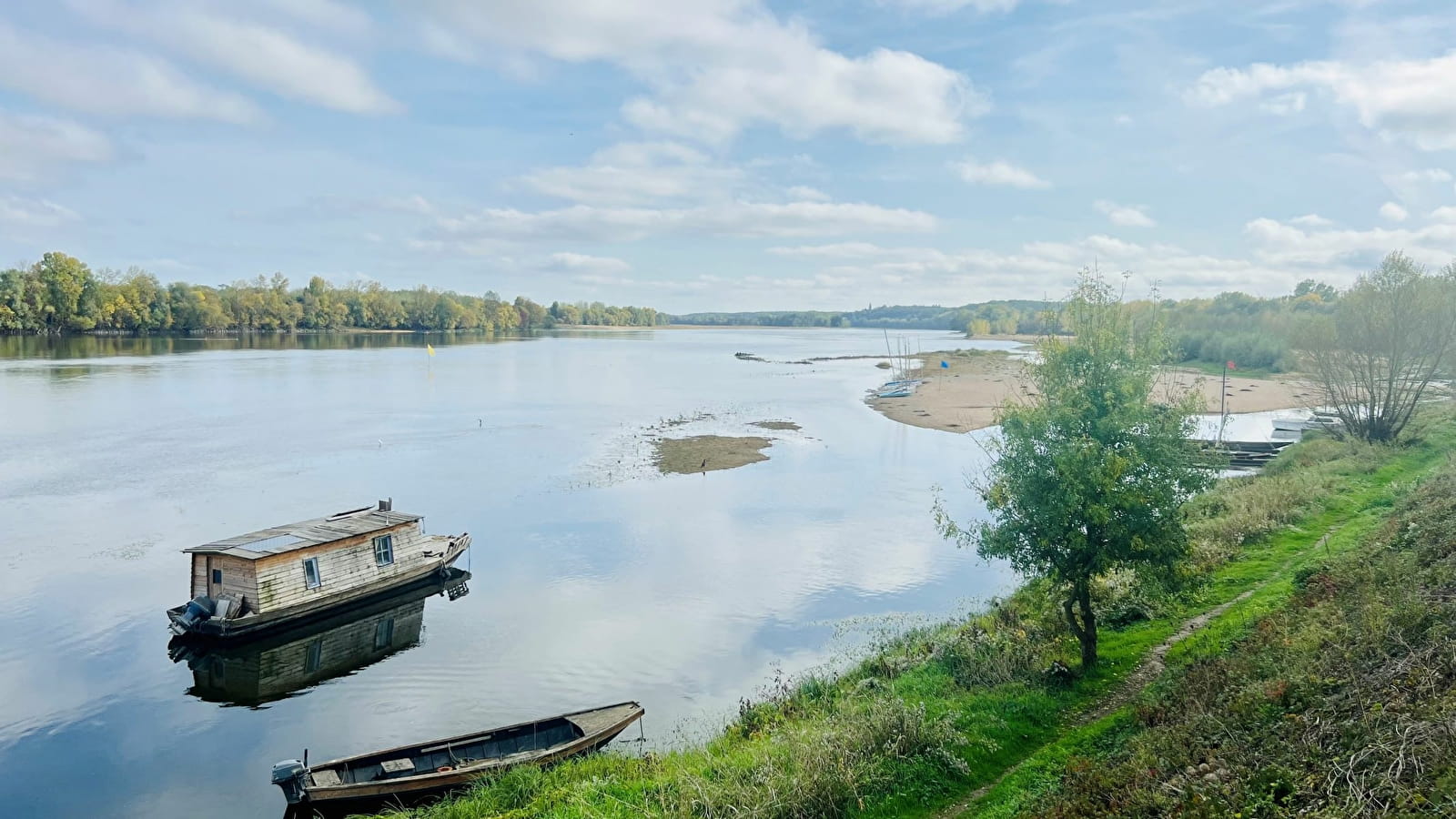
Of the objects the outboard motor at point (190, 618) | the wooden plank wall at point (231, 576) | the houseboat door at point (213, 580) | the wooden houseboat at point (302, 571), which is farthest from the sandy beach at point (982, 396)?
the outboard motor at point (190, 618)

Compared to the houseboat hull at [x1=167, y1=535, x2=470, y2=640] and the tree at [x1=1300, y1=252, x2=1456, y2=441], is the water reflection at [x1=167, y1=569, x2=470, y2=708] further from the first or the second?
the tree at [x1=1300, y1=252, x2=1456, y2=441]

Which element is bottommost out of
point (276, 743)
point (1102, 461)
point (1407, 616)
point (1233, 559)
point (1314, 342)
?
point (276, 743)

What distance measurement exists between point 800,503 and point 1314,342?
2963cm

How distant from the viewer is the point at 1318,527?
26.1 metres

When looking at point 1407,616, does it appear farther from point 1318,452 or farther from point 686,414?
point 686,414

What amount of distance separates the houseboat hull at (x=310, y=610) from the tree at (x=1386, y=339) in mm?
44596

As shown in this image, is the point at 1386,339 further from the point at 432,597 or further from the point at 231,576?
the point at 231,576

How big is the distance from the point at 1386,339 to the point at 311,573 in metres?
49.2

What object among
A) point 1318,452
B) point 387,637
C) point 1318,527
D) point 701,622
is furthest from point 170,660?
point 1318,452

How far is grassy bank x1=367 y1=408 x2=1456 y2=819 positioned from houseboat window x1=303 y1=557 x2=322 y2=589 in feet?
48.9

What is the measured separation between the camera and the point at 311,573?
28.4 metres

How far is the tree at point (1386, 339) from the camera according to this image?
Answer: 39125 millimetres

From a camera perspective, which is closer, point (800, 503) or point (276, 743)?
point (276, 743)

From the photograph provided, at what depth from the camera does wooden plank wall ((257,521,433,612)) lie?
1065 inches
